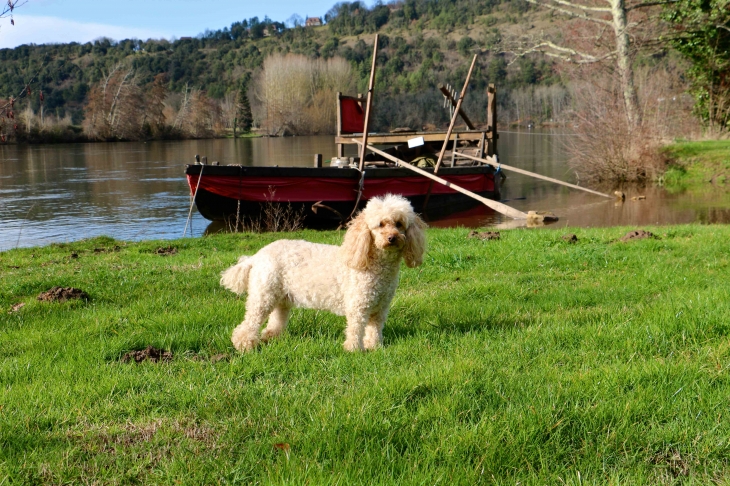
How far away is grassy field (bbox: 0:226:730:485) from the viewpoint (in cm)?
320

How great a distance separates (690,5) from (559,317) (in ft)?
86.5

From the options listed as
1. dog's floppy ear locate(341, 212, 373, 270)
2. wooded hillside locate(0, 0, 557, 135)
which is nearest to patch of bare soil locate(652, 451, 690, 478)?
dog's floppy ear locate(341, 212, 373, 270)

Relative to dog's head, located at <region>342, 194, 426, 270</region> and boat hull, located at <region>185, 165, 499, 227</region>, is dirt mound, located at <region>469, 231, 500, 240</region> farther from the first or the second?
dog's head, located at <region>342, 194, 426, 270</region>

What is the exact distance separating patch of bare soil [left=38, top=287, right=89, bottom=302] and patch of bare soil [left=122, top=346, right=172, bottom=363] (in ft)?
7.88

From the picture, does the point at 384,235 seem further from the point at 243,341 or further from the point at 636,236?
the point at 636,236

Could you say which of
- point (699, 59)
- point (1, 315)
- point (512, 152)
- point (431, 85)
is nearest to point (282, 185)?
point (1, 315)

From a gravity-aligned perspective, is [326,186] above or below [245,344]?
above

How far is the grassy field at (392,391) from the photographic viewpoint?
320 cm

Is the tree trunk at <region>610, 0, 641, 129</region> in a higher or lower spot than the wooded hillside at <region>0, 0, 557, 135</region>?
lower

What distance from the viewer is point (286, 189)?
17359 mm

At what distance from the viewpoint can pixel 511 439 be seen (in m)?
3.40

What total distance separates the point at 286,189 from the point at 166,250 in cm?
581

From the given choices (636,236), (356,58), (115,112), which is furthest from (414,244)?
(356,58)

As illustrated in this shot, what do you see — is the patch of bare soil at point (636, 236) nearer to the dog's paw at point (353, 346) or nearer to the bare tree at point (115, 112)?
the dog's paw at point (353, 346)
